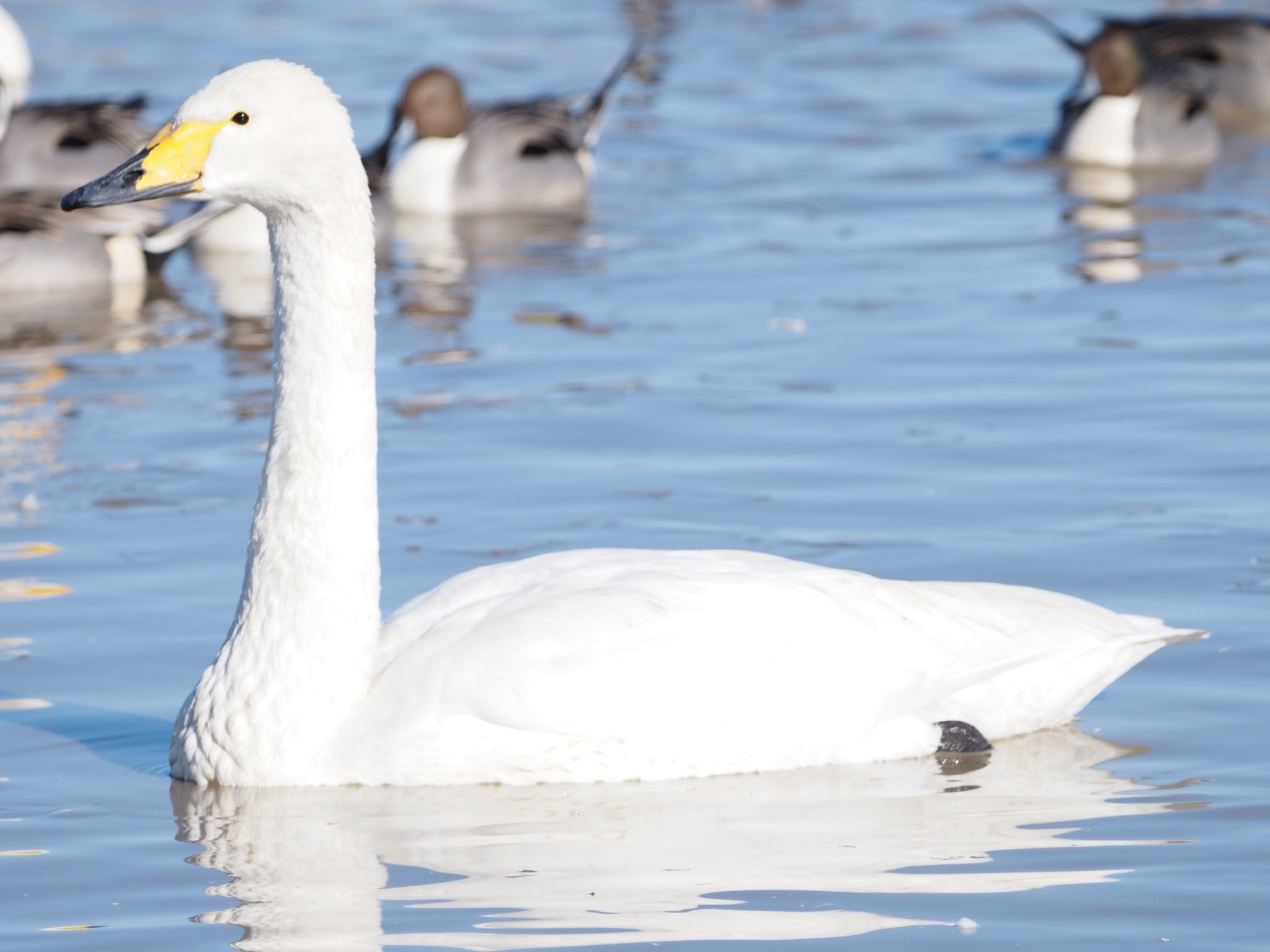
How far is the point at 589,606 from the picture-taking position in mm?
5836

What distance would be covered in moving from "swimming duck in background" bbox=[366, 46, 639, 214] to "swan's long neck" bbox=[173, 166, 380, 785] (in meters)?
10.6

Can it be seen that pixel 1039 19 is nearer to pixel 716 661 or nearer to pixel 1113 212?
pixel 1113 212

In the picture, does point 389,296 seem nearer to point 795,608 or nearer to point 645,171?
point 645,171

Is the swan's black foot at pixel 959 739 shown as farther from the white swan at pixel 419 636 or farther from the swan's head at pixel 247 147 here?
the swan's head at pixel 247 147

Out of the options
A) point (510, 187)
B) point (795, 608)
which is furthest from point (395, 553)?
point (510, 187)

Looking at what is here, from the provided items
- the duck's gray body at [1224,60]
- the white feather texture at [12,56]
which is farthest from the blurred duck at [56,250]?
the duck's gray body at [1224,60]

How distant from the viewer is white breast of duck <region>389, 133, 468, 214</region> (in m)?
16.5

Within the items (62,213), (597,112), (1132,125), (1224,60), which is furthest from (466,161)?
(1224,60)

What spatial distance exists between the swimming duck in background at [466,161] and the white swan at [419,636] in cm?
1058

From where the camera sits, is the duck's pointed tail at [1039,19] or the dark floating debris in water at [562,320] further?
the duck's pointed tail at [1039,19]

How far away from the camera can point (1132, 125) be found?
1706cm

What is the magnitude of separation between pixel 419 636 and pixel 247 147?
1.30 meters

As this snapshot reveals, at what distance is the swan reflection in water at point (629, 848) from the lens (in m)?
5.02

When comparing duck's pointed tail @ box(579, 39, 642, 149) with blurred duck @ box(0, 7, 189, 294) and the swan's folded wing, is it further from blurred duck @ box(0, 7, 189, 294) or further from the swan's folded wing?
the swan's folded wing
